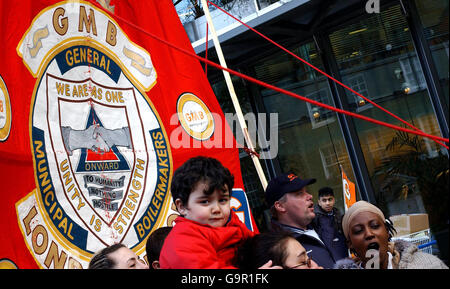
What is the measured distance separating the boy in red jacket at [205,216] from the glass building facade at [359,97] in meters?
4.66

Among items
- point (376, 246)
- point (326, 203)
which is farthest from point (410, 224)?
point (376, 246)

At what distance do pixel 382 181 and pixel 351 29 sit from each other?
1988 millimetres

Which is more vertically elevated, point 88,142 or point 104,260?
point 88,142

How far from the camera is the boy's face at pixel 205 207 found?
1.63m

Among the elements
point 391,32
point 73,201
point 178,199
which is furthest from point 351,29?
point 178,199

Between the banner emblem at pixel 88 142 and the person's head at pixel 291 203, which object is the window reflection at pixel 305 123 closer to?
the banner emblem at pixel 88 142

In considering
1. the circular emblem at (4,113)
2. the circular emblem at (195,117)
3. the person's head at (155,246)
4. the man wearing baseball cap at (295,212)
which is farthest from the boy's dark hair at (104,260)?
the circular emblem at (195,117)

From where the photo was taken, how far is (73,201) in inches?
96.7

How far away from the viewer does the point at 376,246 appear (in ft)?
6.40

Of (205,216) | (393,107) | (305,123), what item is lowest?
(205,216)

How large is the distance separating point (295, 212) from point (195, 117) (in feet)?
3.97

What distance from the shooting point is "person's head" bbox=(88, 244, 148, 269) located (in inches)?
74.8

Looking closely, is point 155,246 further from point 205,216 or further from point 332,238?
point 332,238

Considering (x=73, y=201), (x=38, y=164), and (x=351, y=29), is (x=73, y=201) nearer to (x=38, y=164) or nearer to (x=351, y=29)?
(x=38, y=164)
